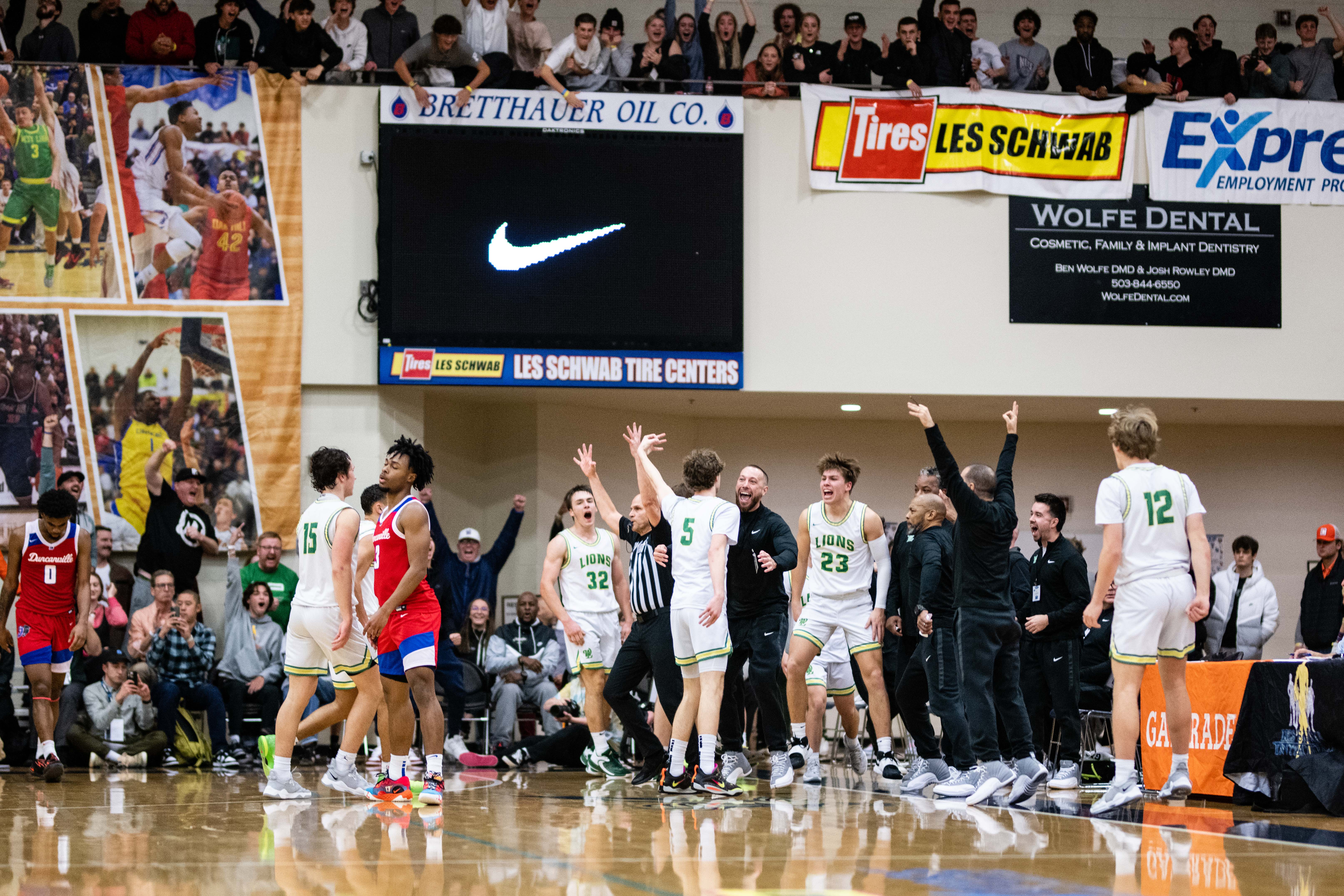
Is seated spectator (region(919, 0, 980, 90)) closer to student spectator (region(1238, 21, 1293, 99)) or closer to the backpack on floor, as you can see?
student spectator (region(1238, 21, 1293, 99))

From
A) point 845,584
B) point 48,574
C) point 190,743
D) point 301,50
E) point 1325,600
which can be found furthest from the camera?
point 301,50

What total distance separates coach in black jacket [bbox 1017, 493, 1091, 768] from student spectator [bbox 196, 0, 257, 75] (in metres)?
8.33

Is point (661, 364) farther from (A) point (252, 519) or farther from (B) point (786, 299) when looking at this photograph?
(A) point (252, 519)

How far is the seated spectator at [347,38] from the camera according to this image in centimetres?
1334

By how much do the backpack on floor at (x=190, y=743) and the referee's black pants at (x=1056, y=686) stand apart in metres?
6.30

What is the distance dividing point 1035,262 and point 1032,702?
18.3 feet

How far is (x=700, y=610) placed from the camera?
7.68 metres

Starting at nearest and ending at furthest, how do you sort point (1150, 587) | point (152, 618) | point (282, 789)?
point (1150, 587)
point (282, 789)
point (152, 618)

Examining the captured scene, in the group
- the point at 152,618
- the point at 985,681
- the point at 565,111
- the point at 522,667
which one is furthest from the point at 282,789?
the point at 565,111

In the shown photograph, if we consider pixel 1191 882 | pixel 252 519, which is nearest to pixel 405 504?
pixel 1191 882

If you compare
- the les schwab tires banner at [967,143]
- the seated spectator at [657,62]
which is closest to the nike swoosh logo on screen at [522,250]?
the seated spectator at [657,62]

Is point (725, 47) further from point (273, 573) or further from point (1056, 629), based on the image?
point (1056, 629)

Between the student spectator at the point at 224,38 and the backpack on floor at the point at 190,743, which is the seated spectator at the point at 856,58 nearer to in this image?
the student spectator at the point at 224,38

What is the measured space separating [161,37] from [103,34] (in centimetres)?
53
